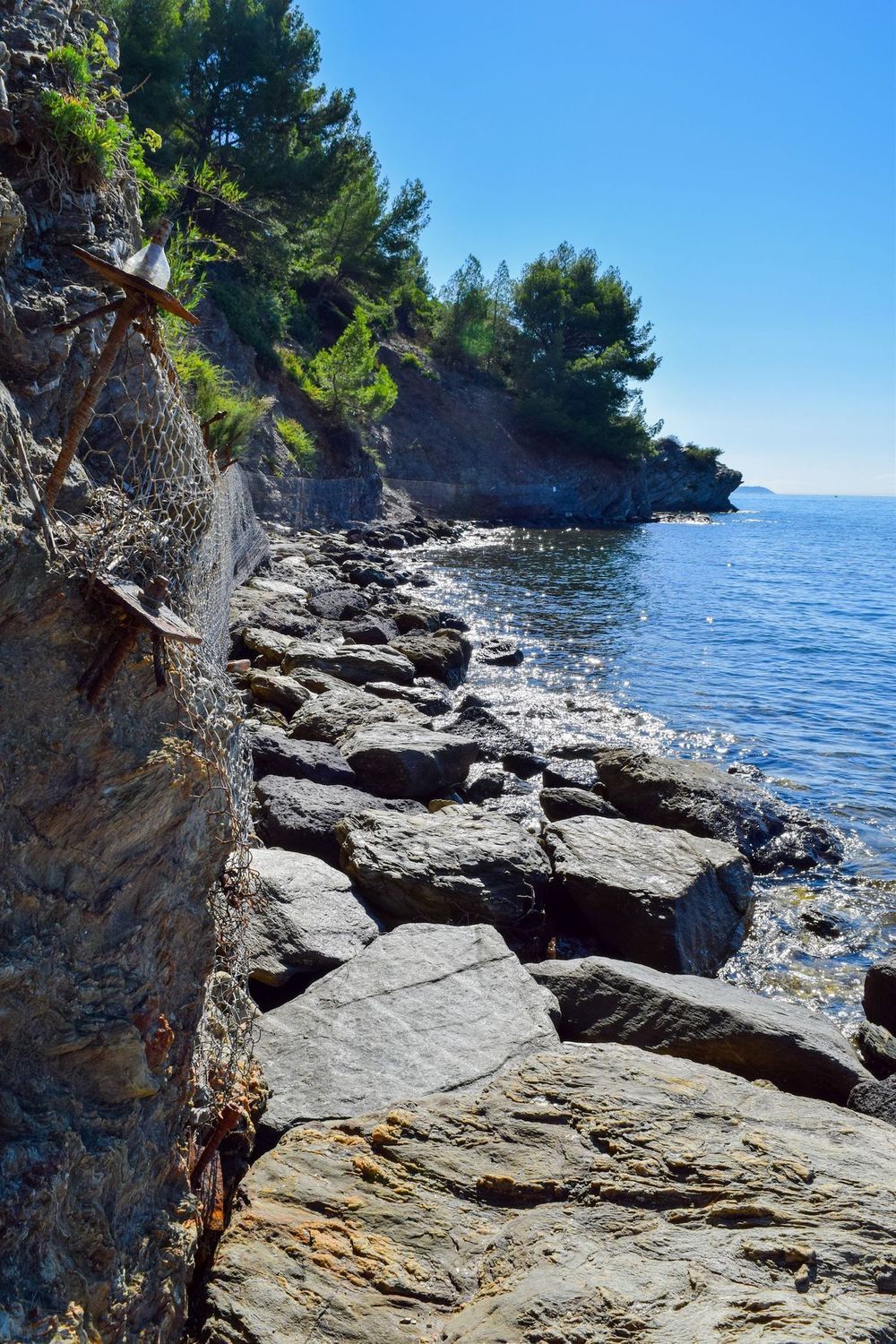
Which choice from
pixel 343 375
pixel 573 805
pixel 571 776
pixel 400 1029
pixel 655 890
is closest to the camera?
pixel 400 1029

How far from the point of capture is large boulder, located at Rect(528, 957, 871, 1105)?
502cm

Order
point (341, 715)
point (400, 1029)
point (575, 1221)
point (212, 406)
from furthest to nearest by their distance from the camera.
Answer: point (212, 406) → point (341, 715) → point (400, 1029) → point (575, 1221)

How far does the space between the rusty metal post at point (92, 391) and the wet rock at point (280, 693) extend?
26.0 ft

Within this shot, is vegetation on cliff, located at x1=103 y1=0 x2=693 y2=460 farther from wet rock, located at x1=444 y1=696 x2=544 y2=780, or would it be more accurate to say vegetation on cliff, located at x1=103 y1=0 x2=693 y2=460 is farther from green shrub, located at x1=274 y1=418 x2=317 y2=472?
wet rock, located at x1=444 y1=696 x2=544 y2=780

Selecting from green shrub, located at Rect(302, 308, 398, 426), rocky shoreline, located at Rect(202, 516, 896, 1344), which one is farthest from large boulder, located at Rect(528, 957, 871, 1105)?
green shrub, located at Rect(302, 308, 398, 426)

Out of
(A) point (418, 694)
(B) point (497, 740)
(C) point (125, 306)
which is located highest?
Answer: (C) point (125, 306)

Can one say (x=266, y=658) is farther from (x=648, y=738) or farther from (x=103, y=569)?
(x=103, y=569)

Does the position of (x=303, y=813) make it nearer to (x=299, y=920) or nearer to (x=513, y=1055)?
(x=299, y=920)

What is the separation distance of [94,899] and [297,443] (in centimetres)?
2785

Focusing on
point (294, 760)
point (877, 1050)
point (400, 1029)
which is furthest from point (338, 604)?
point (400, 1029)

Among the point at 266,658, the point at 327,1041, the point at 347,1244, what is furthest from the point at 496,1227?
the point at 266,658

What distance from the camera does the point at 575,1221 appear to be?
307 cm

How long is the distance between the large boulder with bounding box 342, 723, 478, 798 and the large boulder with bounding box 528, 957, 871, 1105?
3.85 meters

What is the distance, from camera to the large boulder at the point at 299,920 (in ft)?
16.5
